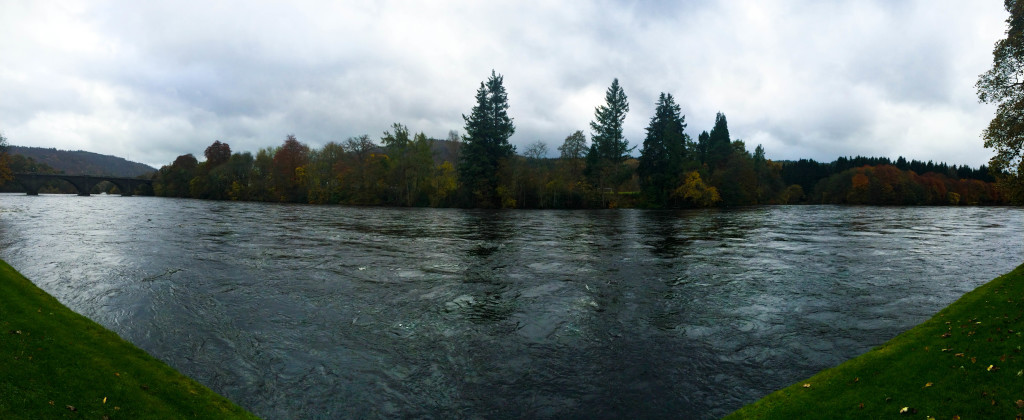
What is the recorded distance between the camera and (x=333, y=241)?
28344 millimetres

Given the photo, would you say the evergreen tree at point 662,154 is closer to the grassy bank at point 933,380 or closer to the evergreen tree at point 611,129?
the evergreen tree at point 611,129

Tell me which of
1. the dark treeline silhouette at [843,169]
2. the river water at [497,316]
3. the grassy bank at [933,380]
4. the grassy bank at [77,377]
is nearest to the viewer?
the grassy bank at [77,377]

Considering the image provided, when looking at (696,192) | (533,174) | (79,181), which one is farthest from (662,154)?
(79,181)

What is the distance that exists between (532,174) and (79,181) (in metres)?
132

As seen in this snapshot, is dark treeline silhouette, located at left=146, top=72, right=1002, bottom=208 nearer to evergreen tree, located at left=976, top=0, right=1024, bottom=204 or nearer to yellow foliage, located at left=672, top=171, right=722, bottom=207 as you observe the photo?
yellow foliage, located at left=672, top=171, right=722, bottom=207

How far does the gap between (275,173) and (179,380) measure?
11414cm

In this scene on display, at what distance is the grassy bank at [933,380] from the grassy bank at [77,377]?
7.64 m

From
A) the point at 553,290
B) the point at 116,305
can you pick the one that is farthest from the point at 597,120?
the point at 116,305

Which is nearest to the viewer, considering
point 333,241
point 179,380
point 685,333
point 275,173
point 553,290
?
point 179,380

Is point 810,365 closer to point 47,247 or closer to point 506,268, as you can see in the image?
point 506,268

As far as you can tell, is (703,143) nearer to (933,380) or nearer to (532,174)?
(532,174)

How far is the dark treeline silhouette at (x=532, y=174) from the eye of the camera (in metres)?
81.4

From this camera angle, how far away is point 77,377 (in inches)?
209

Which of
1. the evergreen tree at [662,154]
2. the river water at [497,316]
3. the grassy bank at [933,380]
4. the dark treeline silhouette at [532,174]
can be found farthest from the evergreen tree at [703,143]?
the grassy bank at [933,380]
